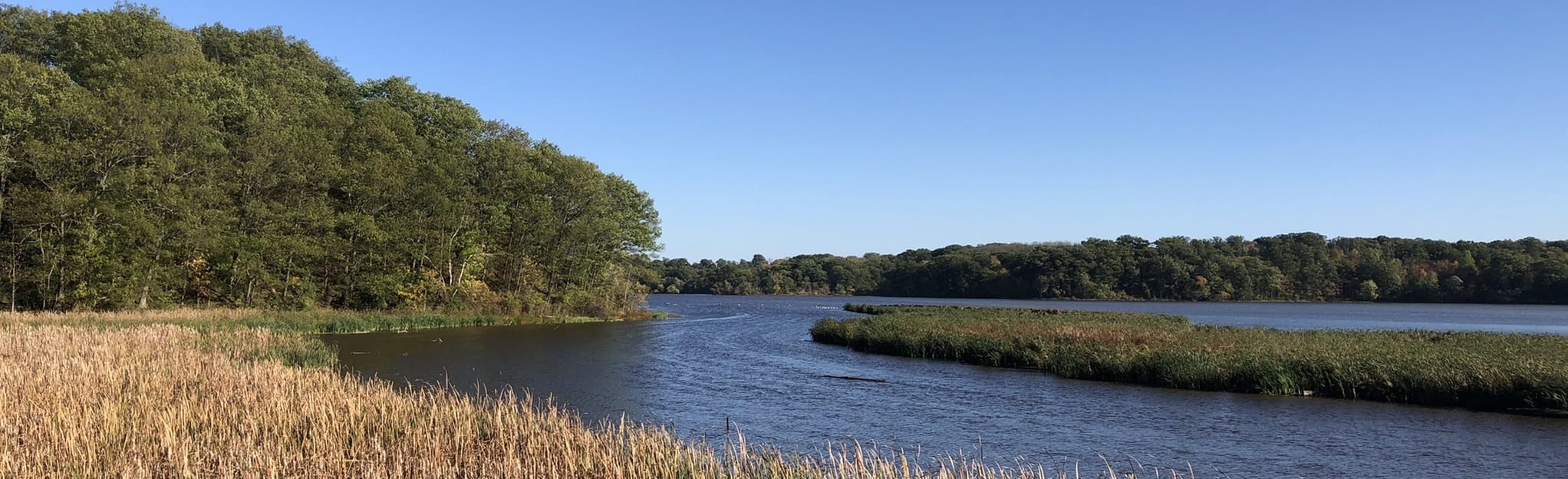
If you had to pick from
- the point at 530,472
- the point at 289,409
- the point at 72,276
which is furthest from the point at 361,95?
the point at 530,472

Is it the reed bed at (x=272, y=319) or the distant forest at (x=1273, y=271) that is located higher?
the distant forest at (x=1273, y=271)

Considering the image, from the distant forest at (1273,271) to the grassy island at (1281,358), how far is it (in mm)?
92513

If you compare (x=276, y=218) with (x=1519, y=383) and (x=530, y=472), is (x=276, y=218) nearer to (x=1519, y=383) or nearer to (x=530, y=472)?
(x=530, y=472)

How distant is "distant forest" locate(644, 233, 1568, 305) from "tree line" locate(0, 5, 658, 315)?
2317 inches

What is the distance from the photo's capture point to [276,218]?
45594 mm

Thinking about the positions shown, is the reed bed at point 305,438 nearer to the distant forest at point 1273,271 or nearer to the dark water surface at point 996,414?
the dark water surface at point 996,414

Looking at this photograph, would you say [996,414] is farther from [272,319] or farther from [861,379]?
[272,319]

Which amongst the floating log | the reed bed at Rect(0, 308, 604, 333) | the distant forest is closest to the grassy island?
the floating log

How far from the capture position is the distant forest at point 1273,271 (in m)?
116

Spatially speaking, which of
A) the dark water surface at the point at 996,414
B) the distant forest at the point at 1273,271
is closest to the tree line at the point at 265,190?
the dark water surface at the point at 996,414

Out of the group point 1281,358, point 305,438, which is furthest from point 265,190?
Answer: point 1281,358

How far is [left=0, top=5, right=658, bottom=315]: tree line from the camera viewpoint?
37688mm

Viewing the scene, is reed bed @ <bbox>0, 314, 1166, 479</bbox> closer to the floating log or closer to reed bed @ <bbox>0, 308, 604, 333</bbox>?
the floating log

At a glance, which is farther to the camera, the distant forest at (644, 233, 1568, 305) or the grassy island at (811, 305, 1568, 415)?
the distant forest at (644, 233, 1568, 305)
